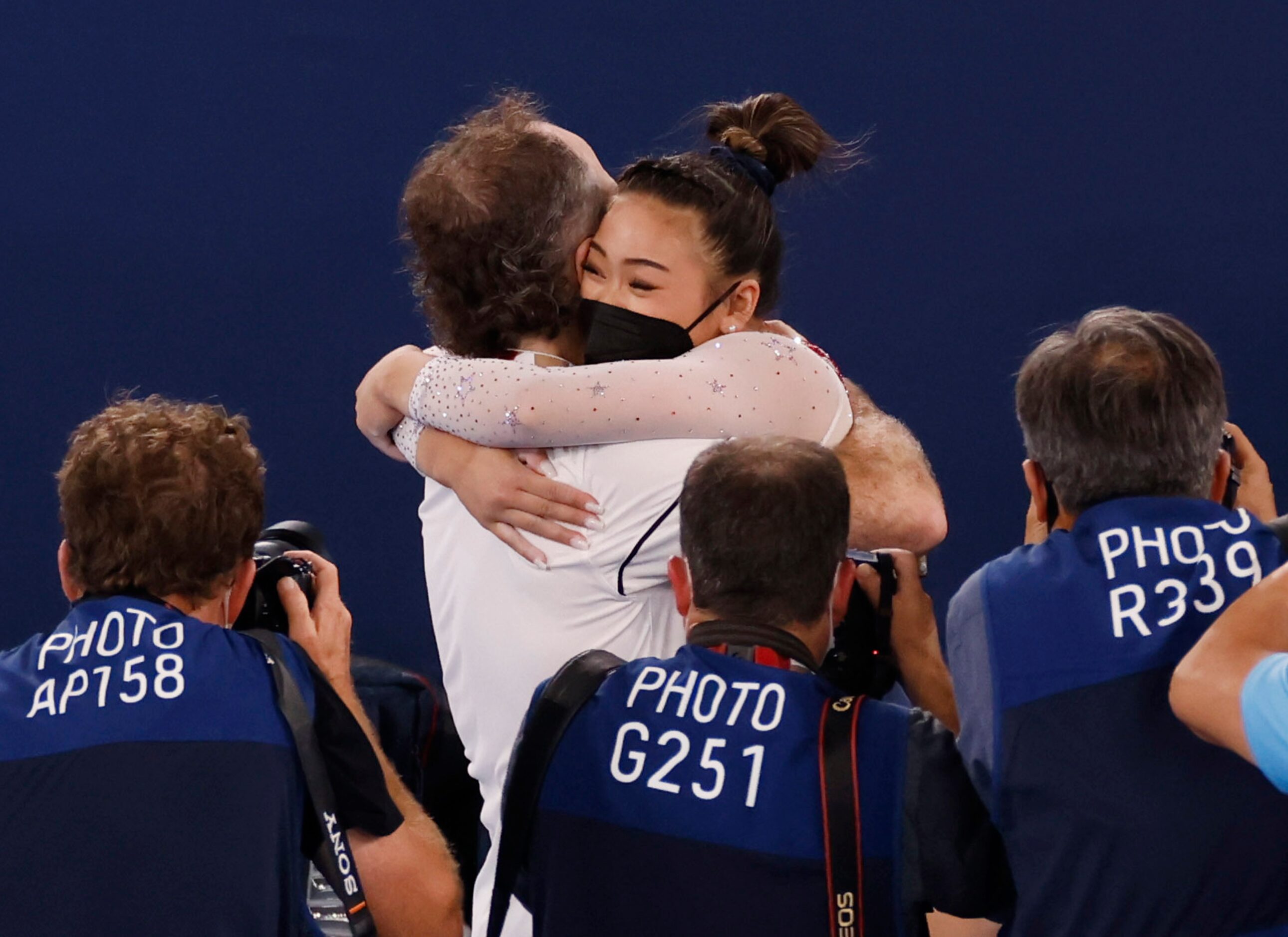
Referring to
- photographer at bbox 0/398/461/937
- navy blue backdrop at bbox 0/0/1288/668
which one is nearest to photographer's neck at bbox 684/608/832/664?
photographer at bbox 0/398/461/937

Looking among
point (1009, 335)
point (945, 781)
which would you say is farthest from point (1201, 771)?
point (1009, 335)

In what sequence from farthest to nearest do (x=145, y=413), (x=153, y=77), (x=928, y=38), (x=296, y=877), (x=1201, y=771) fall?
1. (x=153, y=77)
2. (x=928, y=38)
3. (x=145, y=413)
4. (x=296, y=877)
5. (x=1201, y=771)

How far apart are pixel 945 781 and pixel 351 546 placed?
6.86ft

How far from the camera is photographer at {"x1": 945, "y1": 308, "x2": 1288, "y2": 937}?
3.88 feet

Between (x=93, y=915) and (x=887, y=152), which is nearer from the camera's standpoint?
(x=93, y=915)

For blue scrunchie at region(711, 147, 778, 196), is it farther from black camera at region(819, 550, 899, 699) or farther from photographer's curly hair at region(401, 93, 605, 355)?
black camera at region(819, 550, 899, 699)

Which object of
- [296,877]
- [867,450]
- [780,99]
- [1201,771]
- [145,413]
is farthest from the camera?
[780,99]

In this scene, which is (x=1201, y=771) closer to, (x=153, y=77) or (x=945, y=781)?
(x=945, y=781)

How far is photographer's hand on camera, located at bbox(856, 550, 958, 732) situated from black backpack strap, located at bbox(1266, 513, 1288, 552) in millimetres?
363

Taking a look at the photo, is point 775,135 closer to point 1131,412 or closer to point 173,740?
point 1131,412

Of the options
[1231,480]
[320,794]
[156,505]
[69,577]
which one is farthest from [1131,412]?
[69,577]

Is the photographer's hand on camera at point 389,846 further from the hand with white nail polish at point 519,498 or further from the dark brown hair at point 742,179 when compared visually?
the dark brown hair at point 742,179

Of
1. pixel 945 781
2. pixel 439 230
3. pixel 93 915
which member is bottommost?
pixel 93 915

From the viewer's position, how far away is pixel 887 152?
9.34 ft
